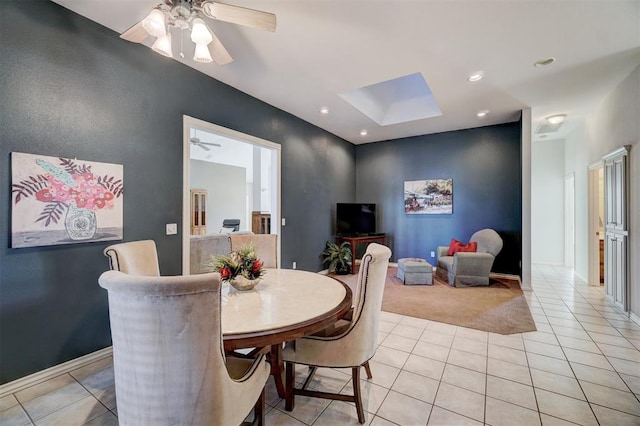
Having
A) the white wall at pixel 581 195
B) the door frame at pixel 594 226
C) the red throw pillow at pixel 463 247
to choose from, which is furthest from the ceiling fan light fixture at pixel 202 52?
the white wall at pixel 581 195

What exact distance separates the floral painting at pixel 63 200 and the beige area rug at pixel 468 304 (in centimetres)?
318

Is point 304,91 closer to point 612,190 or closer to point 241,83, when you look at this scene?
point 241,83

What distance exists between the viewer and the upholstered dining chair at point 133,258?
1.87m

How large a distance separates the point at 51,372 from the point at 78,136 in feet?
6.10

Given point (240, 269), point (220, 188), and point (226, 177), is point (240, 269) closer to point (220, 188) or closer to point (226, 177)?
point (220, 188)

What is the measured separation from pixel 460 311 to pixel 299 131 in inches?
145

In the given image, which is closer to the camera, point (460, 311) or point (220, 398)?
point (220, 398)

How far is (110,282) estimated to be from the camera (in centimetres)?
97

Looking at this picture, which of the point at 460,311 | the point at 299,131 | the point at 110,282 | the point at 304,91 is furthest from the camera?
the point at 299,131

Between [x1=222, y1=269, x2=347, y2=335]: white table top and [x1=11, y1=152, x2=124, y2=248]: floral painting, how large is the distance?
4.32 ft

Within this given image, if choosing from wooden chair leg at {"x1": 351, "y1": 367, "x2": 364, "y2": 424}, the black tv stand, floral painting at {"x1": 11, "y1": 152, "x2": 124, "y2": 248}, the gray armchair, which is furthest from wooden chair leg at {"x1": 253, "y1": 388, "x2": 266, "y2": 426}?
the black tv stand

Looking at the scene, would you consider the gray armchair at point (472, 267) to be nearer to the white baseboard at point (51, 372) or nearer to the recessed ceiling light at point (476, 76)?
the recessed ceiling light at point (476, 76)

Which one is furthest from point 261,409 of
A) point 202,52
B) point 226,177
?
point 226,177

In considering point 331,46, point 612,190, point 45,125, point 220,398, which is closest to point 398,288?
point 612,190
